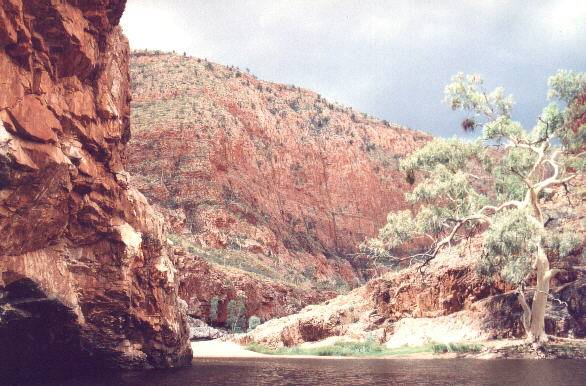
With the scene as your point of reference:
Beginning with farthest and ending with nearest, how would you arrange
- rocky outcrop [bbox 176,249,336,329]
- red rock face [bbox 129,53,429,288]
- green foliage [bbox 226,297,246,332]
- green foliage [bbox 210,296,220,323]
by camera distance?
red rock face [bbox 129,53,429,288] → rocky outcrop [bbox 176,249,336,329] → green foliage [bbox 226,297,246,332] → green foliage [bbox 210,296,220,323]

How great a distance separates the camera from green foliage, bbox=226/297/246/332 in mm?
49875

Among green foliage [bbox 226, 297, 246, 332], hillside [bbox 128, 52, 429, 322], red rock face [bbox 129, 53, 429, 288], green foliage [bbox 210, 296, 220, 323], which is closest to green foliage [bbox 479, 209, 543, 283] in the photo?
green foliage [bbox 226, 297, 246, 332]

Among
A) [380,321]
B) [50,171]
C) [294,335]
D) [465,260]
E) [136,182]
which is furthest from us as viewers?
[136,182]

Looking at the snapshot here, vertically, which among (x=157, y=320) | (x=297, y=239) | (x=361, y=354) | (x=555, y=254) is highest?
(x=297, y=239)

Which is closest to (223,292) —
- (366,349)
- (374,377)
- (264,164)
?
(366,349)

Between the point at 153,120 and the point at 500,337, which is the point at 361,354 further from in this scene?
the point at 153,120

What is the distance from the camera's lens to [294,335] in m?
37.9

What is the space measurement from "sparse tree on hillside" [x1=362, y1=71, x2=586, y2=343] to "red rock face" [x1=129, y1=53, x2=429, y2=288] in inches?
1414

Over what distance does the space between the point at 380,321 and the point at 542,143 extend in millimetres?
15490

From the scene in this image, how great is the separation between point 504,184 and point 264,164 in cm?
5856

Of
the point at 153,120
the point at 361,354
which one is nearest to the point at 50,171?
the point at 361,354

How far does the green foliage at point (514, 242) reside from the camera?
79.3 feet

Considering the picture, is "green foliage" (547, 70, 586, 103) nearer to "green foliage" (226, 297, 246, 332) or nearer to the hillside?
"green foliage" (226, 297, 246, 332)

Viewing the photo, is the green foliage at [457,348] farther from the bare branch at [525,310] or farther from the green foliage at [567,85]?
the green foliage at [567,85]
